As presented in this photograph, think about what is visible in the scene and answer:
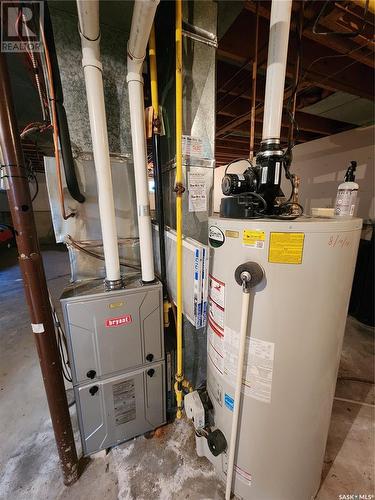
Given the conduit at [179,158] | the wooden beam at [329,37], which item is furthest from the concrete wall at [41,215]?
the wooden beam at [329,37]

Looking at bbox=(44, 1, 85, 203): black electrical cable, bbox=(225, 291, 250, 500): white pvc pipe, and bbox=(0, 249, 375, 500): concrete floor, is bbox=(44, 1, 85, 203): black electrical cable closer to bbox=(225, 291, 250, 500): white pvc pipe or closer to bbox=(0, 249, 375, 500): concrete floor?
bbox=(0, 249, 375, 500): concrete floor

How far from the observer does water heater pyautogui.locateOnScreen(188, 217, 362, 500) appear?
0.71 meters

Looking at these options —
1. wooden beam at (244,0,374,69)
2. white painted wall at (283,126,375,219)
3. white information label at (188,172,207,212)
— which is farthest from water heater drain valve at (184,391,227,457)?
white painted wall at (283,126,375,219)

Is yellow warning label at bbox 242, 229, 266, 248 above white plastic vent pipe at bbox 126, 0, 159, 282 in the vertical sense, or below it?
below

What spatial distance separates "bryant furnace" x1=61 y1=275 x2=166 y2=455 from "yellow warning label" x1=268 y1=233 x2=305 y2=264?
682mm

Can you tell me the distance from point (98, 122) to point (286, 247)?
38.0 inches

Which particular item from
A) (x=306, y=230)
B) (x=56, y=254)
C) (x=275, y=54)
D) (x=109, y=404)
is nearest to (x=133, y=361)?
(x=109, y=404)

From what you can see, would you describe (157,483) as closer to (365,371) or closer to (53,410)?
(53,410)

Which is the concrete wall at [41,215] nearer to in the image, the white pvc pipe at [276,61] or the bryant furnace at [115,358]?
the bryant furnace at [115,358]

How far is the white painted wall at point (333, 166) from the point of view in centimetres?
287

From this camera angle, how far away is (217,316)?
0.95 m

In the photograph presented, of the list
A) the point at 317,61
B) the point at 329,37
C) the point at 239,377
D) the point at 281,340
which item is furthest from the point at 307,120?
the point at 239,377

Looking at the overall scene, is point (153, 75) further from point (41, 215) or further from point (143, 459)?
point (41, 215)

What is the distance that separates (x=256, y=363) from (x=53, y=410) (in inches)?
39.8
